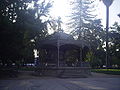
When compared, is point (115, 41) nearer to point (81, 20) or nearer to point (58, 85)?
point (81, 20)

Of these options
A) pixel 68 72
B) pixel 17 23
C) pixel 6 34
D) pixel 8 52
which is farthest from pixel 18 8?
pixel 68 72

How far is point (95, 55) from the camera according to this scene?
208ft

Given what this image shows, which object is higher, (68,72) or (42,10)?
(42,10)

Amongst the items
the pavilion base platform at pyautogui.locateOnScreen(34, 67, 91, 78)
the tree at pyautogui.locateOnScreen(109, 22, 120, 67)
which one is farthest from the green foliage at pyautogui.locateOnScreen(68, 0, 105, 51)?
the pavilion base platform at pyautogui.locateOnScreen(34, 67, 91, 78)

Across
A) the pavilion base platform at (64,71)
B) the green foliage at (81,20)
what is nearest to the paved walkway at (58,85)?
the pavilion base platform at (64,71)

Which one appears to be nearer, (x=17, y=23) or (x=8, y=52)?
(x=17, y=23)

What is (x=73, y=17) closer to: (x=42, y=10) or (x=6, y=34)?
(x=42, y=10)

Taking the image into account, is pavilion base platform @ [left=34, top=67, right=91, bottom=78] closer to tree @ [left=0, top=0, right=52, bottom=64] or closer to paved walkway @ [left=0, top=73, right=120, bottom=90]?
tree @ [left=0, top=0, right=52, bottom=64]

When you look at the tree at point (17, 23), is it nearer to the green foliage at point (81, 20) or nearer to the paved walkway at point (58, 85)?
the paved walkway at point (58, 85)

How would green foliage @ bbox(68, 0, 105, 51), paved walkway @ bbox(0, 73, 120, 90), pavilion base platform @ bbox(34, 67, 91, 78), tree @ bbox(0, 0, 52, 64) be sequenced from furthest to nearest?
green foliage @ bbox(68, 0, 105, 51) < pavilion base platform @ bbox(34, 67, 91, 78) < tree @ bbox(0, 0, 52, 64) < paved walkway @ bbox(0, 73, 120, 90)

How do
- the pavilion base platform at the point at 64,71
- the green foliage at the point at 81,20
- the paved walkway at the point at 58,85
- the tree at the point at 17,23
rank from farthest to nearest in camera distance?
1. the green foliage at the point at 81,20
2. the pavilion base platform at the point at 64,71
3. the tree at the point at 17,23
4. the paved walkway at the point at 58,85

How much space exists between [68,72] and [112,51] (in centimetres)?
3742

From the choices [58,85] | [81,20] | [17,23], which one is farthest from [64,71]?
[81,20]

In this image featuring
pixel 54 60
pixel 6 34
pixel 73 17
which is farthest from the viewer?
pixel 73 17
